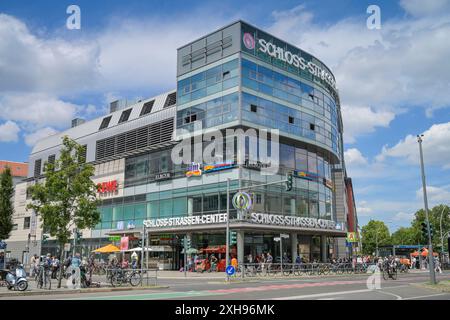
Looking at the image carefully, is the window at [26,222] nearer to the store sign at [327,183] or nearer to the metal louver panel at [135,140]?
the metal louver panel at [135,140]

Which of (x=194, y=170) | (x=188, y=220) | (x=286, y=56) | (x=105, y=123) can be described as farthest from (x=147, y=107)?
(x=286, y=56)

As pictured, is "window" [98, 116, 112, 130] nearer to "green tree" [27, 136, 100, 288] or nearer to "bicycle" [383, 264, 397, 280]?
"green tree" [27, 136, 100, 288]

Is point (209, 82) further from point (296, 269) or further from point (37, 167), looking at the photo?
point (37, 167)

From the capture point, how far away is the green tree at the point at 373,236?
133125 mm

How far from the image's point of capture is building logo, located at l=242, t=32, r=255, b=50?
4516 cm

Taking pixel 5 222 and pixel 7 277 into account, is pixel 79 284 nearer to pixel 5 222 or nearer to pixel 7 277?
pixel 7 277

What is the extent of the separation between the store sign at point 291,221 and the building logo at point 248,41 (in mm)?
16022

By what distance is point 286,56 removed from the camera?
48.8 m

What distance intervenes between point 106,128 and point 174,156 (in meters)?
15.7

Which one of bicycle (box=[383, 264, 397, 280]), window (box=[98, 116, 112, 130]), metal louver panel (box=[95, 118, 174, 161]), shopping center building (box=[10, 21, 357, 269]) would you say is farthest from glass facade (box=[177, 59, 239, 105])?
bicycle (box=[383, 264, 397, 280])

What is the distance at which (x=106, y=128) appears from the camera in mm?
61188

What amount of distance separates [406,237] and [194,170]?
101458 mm

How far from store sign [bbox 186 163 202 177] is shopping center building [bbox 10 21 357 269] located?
10 centimetres

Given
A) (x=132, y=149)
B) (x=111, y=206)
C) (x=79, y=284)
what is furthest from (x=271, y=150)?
(x=79, y=284)
